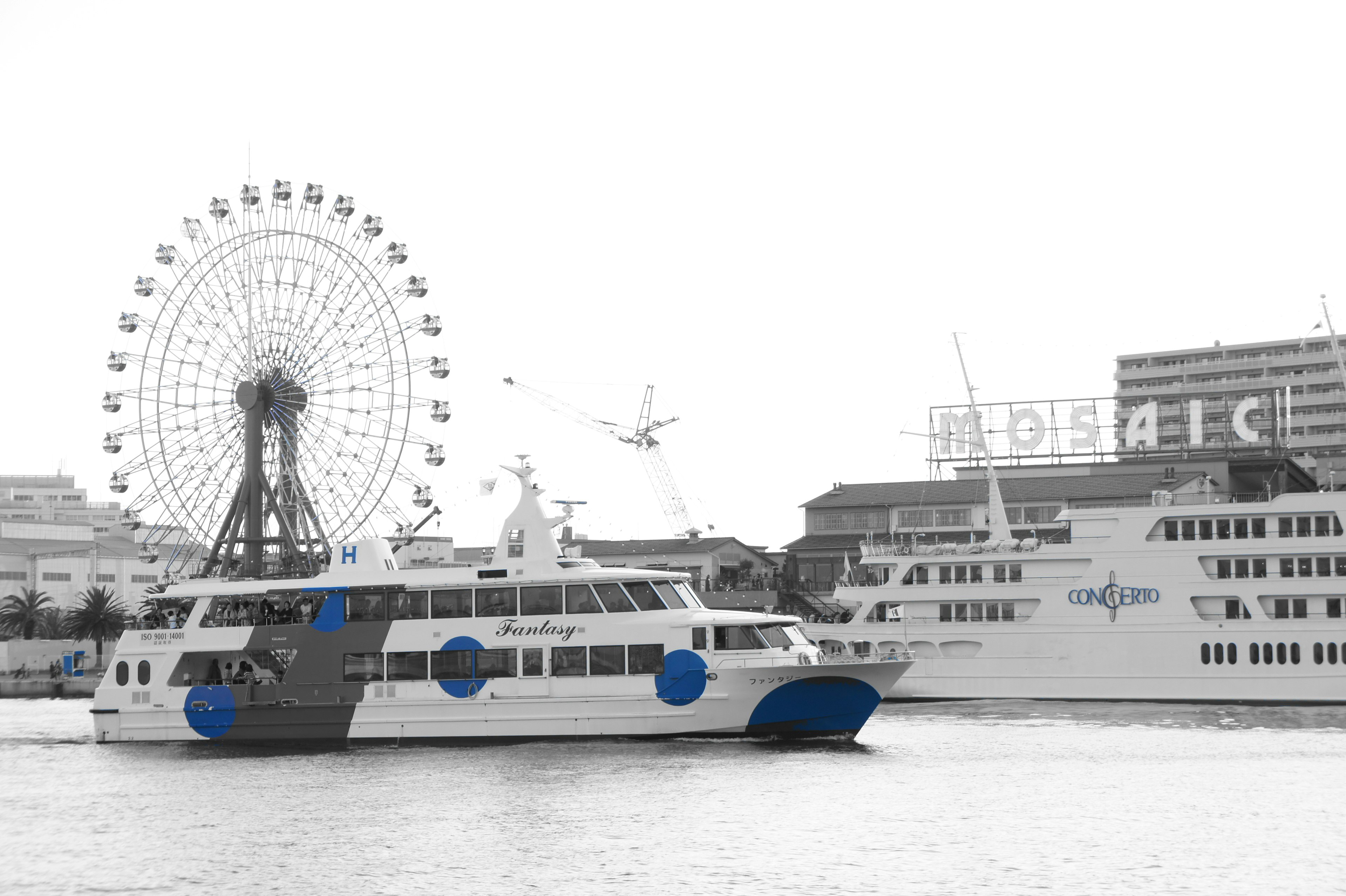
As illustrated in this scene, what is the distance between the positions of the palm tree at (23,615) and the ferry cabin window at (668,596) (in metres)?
66.9

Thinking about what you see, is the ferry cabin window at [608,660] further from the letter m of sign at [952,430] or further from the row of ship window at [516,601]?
the letter m of sign at [952,430]

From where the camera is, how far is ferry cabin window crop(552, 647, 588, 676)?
4044 centimetres

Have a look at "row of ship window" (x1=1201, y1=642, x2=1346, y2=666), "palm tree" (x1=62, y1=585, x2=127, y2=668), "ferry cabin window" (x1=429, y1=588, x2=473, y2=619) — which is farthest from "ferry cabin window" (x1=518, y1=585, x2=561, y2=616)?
"palm tree" (x1=62, y1=585, x2=127, y2=668)

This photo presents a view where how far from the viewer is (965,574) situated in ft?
201

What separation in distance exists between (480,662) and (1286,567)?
32.4m

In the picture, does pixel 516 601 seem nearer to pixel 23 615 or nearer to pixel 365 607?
pixel 365 607

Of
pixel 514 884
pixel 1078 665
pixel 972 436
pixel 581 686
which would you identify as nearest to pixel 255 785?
pixel 581 686

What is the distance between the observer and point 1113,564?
57969 millimetres

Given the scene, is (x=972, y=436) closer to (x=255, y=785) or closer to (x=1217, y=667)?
(x=1217, y=667)

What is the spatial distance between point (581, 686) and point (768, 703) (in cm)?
512

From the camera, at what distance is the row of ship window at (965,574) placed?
60.3 meters

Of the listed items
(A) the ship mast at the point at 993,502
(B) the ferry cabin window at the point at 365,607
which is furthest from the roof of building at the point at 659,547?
(B) the ferry cabin window at the point at 365,607

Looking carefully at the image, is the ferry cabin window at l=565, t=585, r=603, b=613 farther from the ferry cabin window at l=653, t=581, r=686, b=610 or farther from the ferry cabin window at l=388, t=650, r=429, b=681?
the ferry cabin window at l=388, t=650, r=429, b=681

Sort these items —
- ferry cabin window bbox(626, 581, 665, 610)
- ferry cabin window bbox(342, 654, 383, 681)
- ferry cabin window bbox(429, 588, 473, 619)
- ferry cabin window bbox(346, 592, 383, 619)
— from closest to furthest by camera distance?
ferry cabin window bbox(626, 581, 665, 610)
ferry cabin window bbox(429, 588, 473, 619)
ferry cabin window bbox(342, 654, 383, 681)
ferry cabin window bbox(346, 592, 383, 619)
